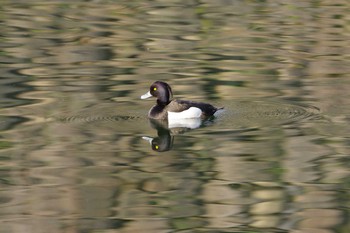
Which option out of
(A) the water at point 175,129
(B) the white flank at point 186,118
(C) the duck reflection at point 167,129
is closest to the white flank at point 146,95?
(A) the water at point 175,129

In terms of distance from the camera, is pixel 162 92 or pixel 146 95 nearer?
pixel 162 92

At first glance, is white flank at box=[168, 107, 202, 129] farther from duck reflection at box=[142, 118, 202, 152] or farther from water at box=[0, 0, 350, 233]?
water at box=[0, 0, 350, 233]

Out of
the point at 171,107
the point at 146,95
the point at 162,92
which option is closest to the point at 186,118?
the point at 171,107

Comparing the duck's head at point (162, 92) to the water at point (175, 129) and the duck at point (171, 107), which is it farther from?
the water at point (175, 129)

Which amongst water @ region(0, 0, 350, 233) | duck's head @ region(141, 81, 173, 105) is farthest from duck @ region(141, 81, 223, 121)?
water @ region(0, 0, 350, 233)

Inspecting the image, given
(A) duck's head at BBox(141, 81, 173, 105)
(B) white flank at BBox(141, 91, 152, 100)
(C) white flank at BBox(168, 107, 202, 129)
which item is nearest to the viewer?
(C) white flank at BBox(168, 107, 202, 129)

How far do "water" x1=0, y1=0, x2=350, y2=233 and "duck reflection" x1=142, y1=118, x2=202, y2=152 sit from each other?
4 cm

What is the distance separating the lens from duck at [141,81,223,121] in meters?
14.0

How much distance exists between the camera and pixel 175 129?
13922 mm

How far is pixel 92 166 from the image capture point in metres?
11.8

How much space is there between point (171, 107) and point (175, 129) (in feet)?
1.93

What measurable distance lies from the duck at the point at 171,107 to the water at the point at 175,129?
0.52ft

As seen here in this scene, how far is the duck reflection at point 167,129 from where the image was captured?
1286cm

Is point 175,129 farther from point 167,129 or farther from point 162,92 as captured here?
point 162,92
